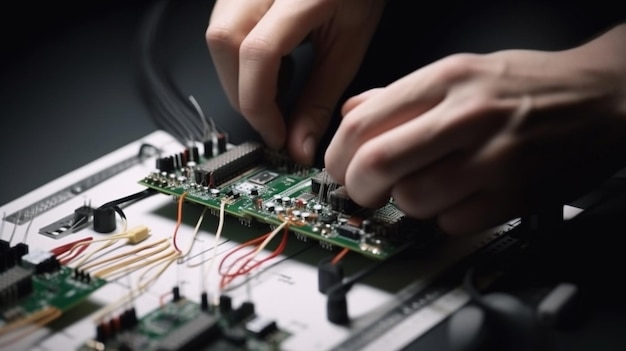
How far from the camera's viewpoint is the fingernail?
1909 millimetres

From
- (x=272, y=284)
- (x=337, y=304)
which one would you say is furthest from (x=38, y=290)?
(x=337, y=304)

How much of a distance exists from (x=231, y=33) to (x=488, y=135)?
718 mm

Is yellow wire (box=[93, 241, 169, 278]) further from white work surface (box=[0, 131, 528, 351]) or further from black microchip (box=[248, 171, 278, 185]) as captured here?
black microchip (box=[248, 171, 278, 185])

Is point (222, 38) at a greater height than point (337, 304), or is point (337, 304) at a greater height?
point (222, 38)

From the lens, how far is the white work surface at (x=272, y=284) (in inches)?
55.8

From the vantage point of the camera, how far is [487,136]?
4.76ft

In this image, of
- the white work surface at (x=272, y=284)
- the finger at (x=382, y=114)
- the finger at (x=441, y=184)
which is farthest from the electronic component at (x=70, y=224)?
the finger at (x=441, y=184)

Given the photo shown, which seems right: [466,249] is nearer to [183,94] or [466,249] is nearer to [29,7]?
[183,94]

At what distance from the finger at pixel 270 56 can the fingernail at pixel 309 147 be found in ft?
0.19

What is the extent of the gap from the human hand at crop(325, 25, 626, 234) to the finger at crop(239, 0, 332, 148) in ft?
1.16

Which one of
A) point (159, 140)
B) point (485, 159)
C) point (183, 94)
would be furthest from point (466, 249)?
point (183, 94)

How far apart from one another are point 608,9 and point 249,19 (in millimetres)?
988

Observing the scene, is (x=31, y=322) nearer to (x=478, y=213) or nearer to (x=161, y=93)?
(x=478, y=213)

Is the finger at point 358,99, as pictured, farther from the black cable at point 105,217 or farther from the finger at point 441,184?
the black cable at point 105,217
